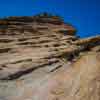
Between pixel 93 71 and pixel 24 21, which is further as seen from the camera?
pixel 24 21

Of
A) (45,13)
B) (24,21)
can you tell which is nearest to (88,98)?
(24,21)

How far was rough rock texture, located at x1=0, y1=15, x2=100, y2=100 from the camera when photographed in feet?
60.4

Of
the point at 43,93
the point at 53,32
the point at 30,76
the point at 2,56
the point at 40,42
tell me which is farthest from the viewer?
the point at 53,32

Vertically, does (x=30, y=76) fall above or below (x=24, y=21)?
below

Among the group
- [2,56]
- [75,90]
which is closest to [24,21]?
[2,56]

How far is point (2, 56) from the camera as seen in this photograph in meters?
26.9

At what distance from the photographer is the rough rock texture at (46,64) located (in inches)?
725

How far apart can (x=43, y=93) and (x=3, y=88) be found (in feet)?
12.2

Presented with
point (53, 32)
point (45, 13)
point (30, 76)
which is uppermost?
point (45, 13)

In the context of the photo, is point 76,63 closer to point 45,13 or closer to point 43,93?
point 43,93

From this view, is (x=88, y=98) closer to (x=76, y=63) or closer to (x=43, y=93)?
(x=43, y=93)

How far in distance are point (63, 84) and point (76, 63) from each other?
Result: 3299 mm

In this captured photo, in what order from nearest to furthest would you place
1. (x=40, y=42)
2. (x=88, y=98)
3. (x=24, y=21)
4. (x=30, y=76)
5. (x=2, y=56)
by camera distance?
(x=88, y=98) < (x=30, y=76) < (x=2, y=56) < (x=40, y=42) < (x=24, y=21)

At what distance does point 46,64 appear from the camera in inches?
925
